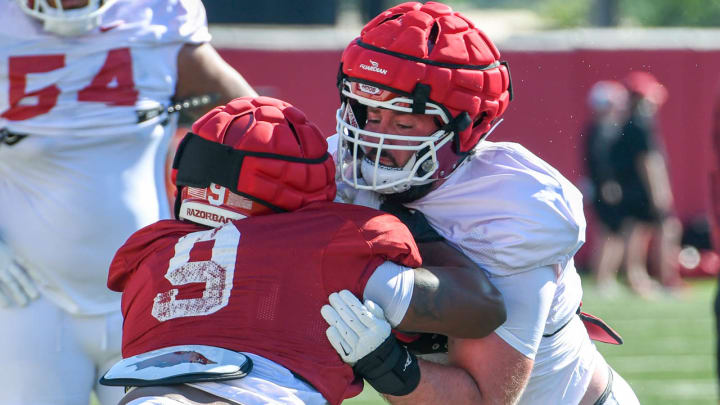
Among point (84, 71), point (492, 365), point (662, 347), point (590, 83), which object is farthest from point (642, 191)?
point (492, 365)

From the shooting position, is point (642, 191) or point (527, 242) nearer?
point (527, 242)

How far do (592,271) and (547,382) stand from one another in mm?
8483

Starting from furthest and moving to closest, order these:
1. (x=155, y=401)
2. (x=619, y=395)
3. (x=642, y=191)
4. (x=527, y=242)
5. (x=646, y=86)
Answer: (x=646, y=86) → (x=642, y=191) → (x=619, y=395) → (x=527, y=242) → (x=155, y=401)

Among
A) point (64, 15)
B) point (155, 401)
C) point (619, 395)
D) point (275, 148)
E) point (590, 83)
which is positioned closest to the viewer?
point (155, 401)

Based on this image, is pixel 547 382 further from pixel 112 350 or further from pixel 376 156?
pixel 112 350

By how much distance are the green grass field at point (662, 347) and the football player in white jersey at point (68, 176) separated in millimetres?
2935

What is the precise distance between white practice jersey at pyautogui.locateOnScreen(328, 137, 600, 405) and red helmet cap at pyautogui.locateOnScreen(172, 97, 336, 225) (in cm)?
34

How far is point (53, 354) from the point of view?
3098mm

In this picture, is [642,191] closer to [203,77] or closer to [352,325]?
[203,77]

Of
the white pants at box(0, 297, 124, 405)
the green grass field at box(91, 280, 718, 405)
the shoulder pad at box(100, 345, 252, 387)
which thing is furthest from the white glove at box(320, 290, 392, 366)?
the green grass field at box(91, 280, 718, 405)

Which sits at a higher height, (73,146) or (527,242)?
(527,242)

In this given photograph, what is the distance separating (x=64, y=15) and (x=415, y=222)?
3.79 feet

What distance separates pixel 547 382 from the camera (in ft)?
8.74

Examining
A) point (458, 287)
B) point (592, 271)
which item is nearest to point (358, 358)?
point (458, 287)
